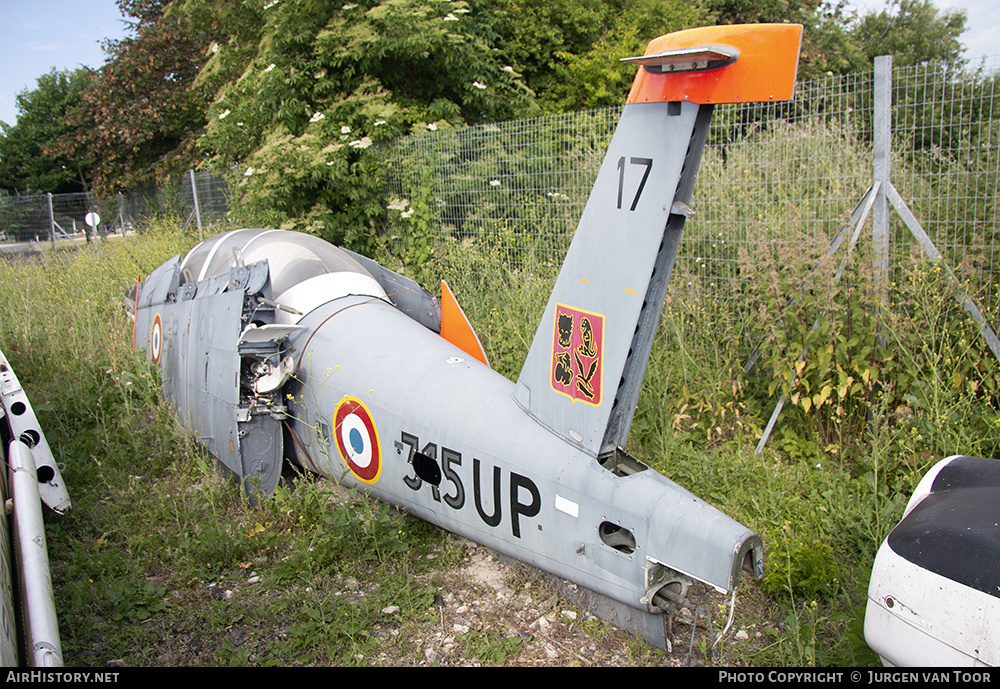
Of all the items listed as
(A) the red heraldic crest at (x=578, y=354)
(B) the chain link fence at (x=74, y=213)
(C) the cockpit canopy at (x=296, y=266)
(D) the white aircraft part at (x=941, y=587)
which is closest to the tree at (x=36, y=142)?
(B) the chain link fence at (x=74, y=213)

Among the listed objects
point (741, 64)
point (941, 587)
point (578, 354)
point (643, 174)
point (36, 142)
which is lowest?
point (941, 587)

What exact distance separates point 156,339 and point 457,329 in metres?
2.68

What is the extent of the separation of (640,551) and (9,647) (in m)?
2.24

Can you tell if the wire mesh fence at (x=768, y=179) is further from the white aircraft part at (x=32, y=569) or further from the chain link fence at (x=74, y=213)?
the chain link fence at (x=74, y=213)

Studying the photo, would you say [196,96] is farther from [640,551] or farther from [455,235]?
[640,551]

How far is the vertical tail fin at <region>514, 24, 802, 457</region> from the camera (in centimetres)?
204

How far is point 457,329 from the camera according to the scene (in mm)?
4246

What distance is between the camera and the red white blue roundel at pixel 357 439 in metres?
3.58

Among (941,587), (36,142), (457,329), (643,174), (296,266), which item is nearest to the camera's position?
(941,587)

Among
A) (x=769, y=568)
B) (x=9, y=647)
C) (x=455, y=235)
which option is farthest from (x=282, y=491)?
(x=455, y=235)

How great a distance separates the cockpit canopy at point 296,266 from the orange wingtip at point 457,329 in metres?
0.56

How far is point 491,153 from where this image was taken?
7.32 metres

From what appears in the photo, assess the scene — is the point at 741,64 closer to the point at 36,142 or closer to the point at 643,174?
the point at 643,174

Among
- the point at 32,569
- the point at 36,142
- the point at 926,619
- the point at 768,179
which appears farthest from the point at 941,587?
the point at 36,142
